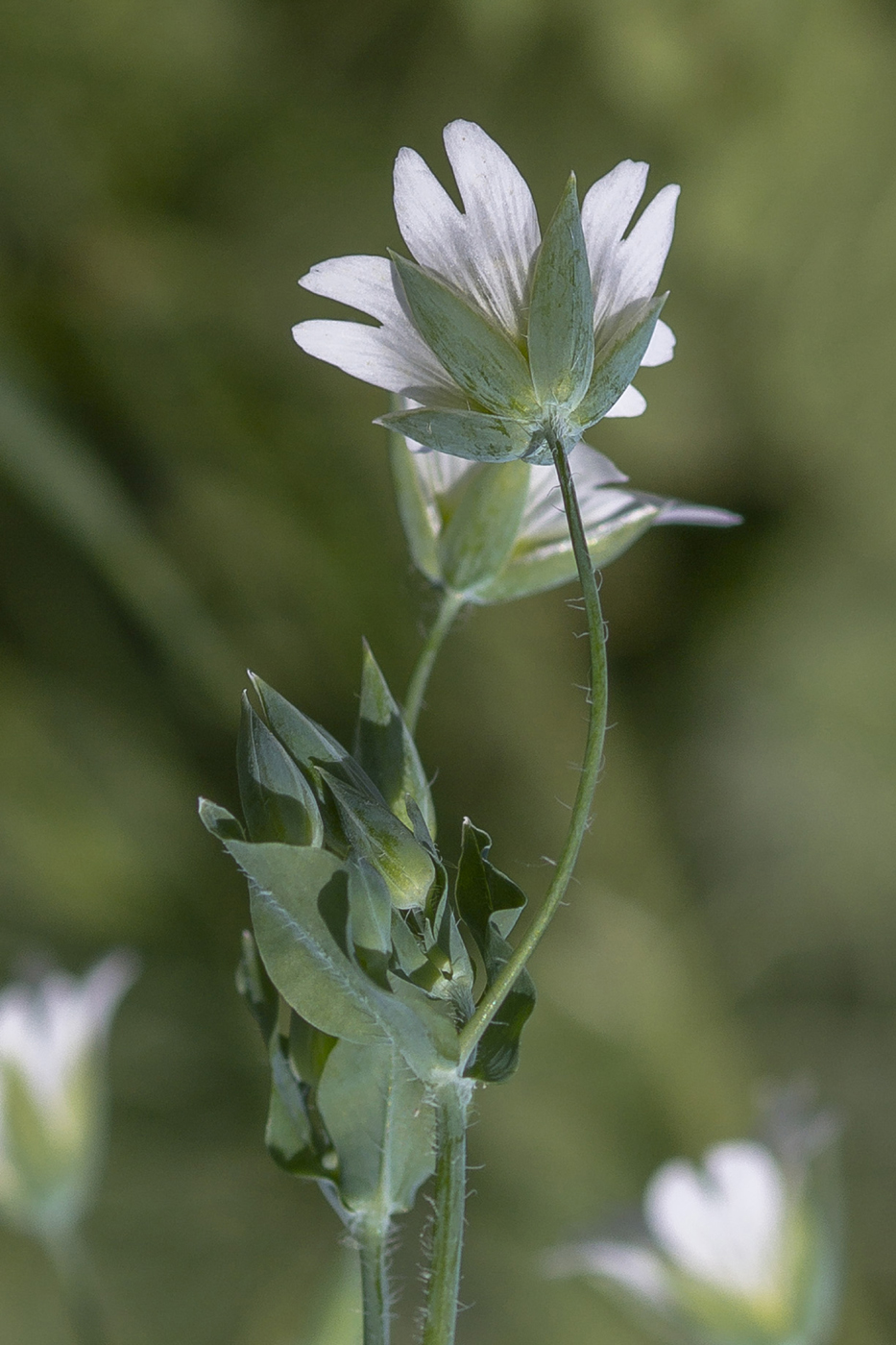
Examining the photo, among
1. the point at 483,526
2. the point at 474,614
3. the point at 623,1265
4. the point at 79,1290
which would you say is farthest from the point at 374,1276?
the point at 474,614

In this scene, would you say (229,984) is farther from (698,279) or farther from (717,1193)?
(698,279)

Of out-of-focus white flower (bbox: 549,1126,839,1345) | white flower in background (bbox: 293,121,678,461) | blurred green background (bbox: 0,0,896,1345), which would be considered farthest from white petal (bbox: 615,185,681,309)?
blurred green background (bbox: 0,0,896,1345)

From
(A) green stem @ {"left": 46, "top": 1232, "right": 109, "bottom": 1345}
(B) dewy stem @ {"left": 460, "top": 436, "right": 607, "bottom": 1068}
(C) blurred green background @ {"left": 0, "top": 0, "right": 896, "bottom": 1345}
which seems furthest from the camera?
(C) blurred green background @ {"left": 0, "top": 0, "right": 896, "bottom": 1345}

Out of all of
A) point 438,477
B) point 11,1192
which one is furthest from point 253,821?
point 11,1192

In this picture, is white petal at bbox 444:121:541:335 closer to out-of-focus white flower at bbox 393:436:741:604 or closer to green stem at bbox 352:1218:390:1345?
out-of-focus white flower at bbox 393:436:741:604

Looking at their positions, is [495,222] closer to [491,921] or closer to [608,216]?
[608,216]
